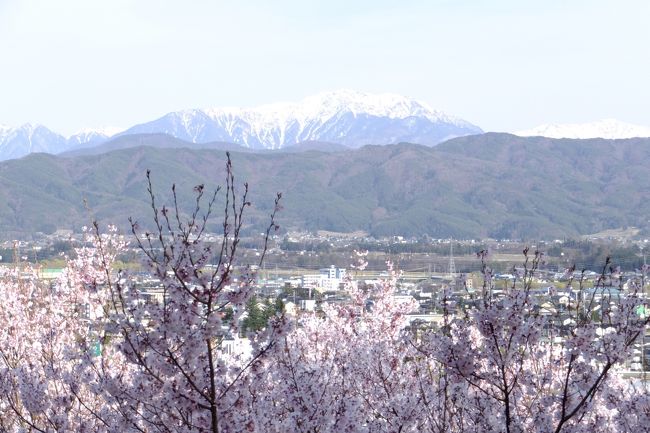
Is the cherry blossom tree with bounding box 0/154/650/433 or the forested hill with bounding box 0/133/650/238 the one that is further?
the forested hill with bounding box 0/133/650/238

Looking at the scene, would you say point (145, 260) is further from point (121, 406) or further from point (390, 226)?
point (390, 226)

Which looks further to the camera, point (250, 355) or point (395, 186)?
point (395, 186)

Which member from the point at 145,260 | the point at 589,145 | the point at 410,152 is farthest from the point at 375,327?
the point at 589,145

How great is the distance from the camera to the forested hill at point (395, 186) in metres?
115

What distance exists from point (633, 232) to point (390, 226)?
101ft

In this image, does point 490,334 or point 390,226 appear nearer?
point 490,334

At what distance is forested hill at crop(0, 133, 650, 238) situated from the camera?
378 ft

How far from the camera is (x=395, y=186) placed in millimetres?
141125

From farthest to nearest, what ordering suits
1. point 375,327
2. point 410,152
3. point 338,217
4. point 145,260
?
1. point 410,152
2. point 338,217
3. point 375,327
4. point 145,260

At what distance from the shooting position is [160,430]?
4.11 m

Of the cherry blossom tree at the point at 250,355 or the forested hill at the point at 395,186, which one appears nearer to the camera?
the cherry blossom tree at the point at 250,355

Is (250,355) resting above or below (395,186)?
below

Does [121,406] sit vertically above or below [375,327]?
above

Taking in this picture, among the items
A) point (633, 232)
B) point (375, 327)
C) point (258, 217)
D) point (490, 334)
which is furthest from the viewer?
point (258, 217)
